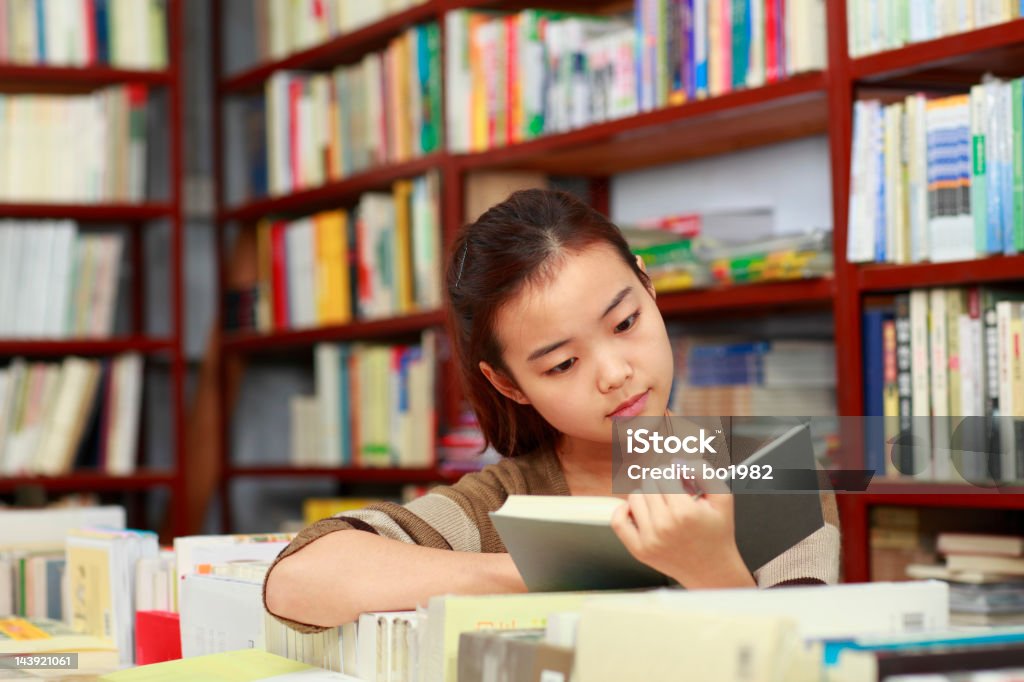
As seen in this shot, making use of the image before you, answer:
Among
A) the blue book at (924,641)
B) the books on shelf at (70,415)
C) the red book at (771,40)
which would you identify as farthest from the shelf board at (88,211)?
the blue book at (924,641)

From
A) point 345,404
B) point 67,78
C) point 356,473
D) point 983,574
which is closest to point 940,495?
point 983,574

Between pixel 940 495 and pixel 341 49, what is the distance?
2.01 meters

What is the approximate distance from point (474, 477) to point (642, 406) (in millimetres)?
257

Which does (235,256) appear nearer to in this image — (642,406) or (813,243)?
(813,243)

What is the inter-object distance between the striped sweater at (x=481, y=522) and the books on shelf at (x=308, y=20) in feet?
6.19

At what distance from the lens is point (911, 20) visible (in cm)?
214

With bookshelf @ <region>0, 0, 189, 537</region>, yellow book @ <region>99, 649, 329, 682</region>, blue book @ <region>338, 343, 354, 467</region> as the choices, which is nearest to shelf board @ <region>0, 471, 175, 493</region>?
bookshelf @ <region>0, 0, 189, 537</region>

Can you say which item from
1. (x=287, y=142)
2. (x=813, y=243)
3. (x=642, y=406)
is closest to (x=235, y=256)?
(x=287, y=142)

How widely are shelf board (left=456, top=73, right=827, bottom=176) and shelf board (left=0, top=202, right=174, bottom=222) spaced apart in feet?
3.32

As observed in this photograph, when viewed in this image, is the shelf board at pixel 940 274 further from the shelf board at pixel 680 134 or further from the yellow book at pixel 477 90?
the yellow book at pixel 477 90

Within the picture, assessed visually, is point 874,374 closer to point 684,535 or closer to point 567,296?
point 567,296

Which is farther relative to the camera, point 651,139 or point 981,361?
point 651,139

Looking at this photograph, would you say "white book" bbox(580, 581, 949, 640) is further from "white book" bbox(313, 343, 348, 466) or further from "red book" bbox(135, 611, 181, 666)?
"white book" bbox(313, 343, 348, 466)

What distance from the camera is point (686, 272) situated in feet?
8.29
